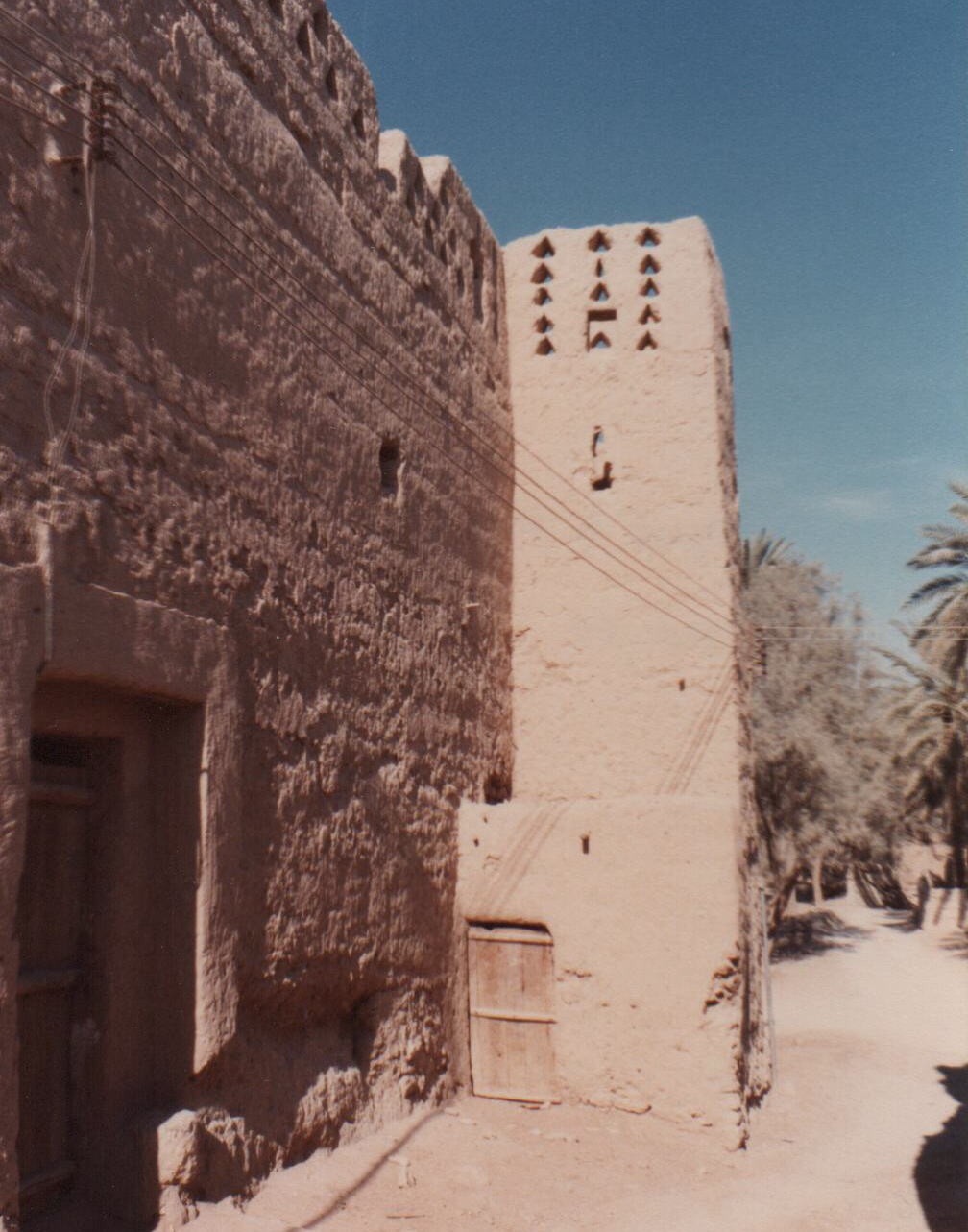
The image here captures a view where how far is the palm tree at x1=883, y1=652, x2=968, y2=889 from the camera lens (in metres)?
19.6

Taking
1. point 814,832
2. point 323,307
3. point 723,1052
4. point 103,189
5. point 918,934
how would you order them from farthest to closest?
point 918,934 → point 814,832 → point 723,1052 → point 323,307 → point 103,189

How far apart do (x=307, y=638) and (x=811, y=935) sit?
17.3 metres

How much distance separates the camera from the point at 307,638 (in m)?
5.62

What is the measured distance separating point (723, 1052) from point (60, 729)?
484 centimetres

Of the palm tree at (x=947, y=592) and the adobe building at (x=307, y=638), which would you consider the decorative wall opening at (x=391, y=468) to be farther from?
the palm tree at (x=947, y=592)

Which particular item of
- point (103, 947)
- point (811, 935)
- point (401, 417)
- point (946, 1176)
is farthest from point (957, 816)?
point (103, 947)

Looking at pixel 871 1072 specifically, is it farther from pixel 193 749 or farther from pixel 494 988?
pixel 193 749

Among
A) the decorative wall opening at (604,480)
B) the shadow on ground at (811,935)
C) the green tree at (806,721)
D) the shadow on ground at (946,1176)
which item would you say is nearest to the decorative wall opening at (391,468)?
the decorative wall opening at (604,480)

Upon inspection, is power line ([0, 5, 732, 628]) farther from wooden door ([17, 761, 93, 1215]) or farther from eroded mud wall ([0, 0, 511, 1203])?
wooden door ([17, 761, 93, 1215])

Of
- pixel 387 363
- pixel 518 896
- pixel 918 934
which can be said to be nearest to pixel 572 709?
pixel 518 896

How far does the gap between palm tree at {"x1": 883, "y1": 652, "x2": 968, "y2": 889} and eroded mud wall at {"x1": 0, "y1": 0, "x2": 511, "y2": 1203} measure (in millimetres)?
14157

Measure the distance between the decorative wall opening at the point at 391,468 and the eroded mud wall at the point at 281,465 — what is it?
2 cm

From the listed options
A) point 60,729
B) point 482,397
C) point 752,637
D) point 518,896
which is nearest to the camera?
point 60,729

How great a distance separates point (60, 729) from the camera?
402 centimetres
